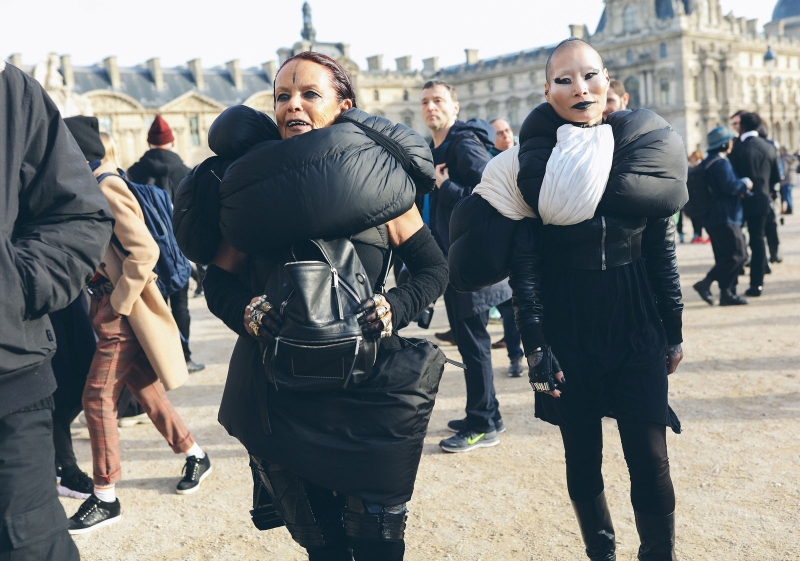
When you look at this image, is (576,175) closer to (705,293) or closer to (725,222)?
(725,222)

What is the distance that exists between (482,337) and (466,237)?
1.91 metres

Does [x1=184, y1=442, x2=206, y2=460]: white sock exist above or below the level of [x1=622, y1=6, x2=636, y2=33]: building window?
below

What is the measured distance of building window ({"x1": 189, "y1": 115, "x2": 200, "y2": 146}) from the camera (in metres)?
61.3

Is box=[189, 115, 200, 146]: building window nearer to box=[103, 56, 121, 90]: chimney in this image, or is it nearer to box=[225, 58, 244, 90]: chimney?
box=[225, 58, 244, 90]: chimney

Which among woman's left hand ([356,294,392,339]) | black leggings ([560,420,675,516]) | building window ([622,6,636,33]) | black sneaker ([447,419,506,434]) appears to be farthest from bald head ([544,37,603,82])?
building window ([622,6,636,33])

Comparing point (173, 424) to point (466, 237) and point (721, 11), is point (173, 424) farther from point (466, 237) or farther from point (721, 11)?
point (721, 11)

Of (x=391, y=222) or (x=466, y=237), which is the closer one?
(x=391, y=222)

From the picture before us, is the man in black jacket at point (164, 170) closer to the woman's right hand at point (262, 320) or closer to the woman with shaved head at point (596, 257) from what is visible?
the woman with shaved head at point (596, 257)

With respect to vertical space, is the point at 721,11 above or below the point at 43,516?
above

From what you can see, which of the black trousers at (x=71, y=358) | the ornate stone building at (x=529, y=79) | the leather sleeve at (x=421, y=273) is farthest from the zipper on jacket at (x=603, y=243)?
the ornate stone building at (x=529, y=79)

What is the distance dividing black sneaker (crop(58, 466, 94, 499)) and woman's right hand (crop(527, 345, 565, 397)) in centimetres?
262

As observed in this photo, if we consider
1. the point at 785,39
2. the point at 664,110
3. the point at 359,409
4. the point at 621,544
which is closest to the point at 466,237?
the point at 359,409

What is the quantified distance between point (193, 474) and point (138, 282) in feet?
3.34

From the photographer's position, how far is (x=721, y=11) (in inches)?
2766
